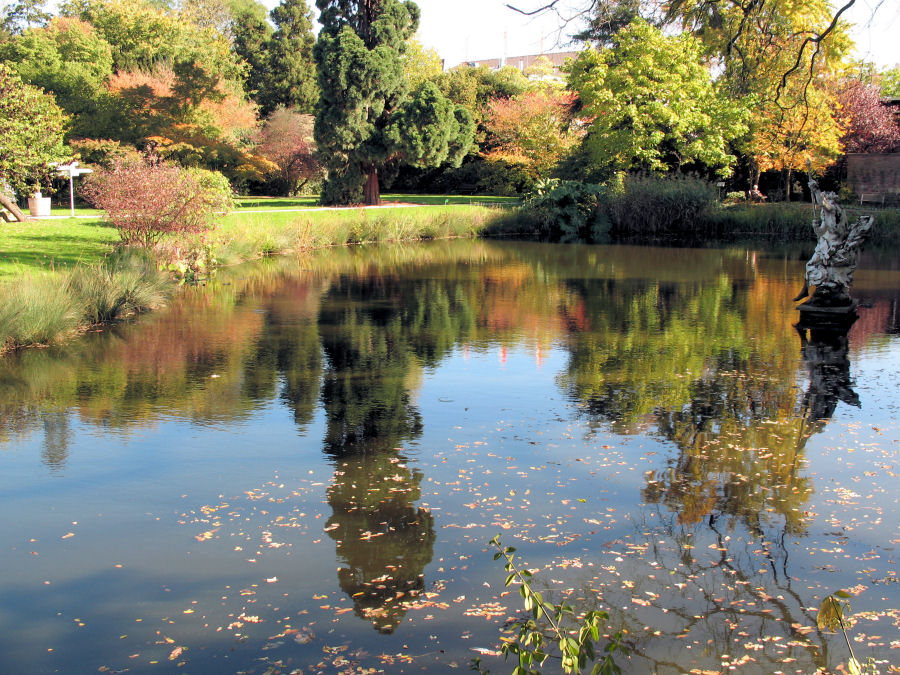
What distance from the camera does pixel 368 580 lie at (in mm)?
5270

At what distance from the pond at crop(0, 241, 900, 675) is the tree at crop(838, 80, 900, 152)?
95.5 ft

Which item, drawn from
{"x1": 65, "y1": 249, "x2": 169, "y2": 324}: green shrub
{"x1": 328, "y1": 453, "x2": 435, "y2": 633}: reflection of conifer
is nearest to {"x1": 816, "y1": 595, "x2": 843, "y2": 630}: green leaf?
{"x1": 328, "y1": 453, "x2": 435, "y2": 633}: reflection of conifer

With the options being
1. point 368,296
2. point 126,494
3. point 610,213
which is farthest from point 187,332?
point 610,213

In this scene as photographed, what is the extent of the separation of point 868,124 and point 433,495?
38657mm

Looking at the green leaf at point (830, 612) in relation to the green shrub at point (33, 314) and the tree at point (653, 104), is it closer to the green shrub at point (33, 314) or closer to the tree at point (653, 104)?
the green shrub at point (33, 314)

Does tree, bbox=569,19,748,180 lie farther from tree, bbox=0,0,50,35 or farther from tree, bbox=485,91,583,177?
tree, bbox=0,0,50,35

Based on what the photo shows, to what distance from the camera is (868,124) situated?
38344mm

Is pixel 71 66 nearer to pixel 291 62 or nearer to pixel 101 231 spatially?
pixel 291 62

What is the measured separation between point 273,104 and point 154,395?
163ft

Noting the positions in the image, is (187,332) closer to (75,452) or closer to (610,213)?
(75,452)

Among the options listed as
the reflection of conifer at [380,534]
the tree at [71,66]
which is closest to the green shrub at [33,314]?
the reflection of conifer at [380,534]

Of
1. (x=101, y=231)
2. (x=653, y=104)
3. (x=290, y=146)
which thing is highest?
(x=653, y=104)

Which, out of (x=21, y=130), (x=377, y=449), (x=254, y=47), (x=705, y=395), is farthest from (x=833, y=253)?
(x=254, y=47)

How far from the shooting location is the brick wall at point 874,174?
→ 36.5 meters
